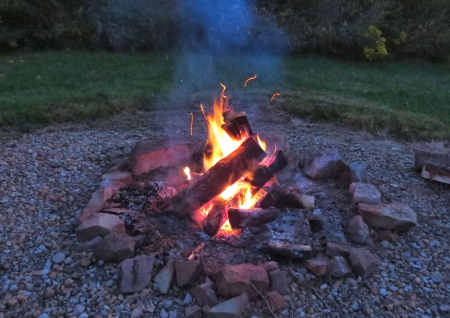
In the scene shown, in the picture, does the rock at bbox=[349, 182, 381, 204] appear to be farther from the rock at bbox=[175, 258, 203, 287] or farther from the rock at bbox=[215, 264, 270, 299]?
the rock at bbox=[175, 258, 203, 287]

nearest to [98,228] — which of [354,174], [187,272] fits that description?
[187,272]

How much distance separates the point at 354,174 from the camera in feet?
14.9

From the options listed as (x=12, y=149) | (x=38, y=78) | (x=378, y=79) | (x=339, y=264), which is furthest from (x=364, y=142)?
(x=38, y=78)

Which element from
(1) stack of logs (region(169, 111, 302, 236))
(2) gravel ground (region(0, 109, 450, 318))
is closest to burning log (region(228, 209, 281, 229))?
(1) stack of logs (region(169, 111, 302, 236))

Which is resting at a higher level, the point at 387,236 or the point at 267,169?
the point at 267,169

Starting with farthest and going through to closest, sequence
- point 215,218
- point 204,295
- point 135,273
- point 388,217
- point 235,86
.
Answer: point 235,86 < point 388,217 < point 215,218 < point 135,273 < point 204,295

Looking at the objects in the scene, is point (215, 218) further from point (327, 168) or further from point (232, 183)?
point (327, 168)

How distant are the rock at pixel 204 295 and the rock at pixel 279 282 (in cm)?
39

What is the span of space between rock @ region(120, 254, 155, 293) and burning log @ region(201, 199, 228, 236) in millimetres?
570

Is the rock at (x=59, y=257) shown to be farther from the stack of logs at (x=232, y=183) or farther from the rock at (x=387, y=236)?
the rock at (x=387, y=236)

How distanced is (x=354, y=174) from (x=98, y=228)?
2381mm

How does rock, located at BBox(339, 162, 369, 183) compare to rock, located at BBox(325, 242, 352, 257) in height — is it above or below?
above

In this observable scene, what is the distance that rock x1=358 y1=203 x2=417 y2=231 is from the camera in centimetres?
384

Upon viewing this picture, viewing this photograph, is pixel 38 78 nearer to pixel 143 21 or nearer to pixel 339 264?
pixel 143 21
